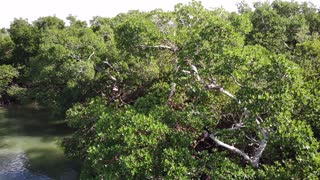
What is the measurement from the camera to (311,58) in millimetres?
17266

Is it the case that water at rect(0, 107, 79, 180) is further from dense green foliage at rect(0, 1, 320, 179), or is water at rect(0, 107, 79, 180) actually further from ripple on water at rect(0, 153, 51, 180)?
dense green foliage at rect(0, 1, 320, 179)

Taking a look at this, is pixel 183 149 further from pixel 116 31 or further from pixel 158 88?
pixel 116 31

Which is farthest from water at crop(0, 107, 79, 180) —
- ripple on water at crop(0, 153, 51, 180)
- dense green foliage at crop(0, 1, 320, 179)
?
dense green foliage at crop(0, 1, 320, 179)

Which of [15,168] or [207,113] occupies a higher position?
[207,113]

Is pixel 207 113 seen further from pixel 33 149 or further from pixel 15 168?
pixel 33 149

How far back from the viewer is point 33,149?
24453 millimetres

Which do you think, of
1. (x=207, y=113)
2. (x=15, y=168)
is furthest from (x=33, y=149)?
(x=207, y=113)

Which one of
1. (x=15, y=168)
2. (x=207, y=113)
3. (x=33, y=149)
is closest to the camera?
(x=207, y=113)

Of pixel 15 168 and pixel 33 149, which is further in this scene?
pixel 33 149

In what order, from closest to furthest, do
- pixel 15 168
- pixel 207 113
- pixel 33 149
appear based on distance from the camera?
1. pixel 207 113
2. pixel 15 168
3. pixel 33 149

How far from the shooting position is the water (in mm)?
20391

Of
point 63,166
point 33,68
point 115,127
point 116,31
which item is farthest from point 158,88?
point 33,68

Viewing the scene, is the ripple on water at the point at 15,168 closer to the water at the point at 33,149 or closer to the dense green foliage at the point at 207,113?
the water at the point at 33,149

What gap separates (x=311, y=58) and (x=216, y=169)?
31.5ft
